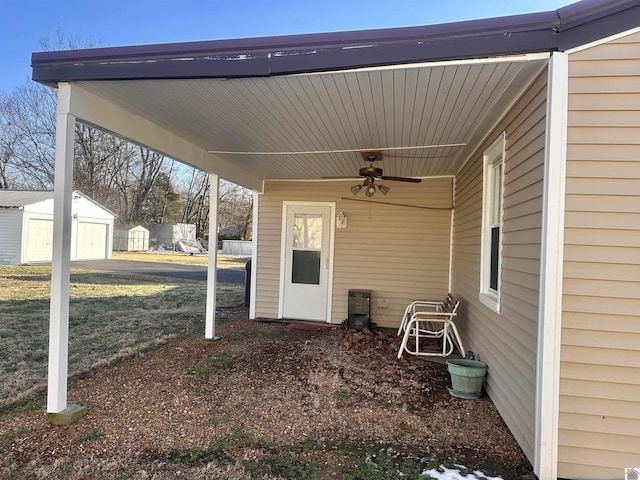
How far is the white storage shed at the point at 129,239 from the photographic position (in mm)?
27266

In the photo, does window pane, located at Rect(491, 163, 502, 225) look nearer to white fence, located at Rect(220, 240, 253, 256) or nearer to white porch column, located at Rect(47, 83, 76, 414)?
white porch column, located at Rect(47, 83, 76, 414)

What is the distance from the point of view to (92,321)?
20.6 feet

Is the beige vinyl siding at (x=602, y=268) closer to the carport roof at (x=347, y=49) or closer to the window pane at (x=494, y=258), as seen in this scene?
the carport roof at (x=347, y=49)

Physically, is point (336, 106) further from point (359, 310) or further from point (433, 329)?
point (433, 329)

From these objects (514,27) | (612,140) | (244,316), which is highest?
(514,27)

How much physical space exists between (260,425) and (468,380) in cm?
178

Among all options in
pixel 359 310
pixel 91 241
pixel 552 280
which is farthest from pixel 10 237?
pixel 552 280

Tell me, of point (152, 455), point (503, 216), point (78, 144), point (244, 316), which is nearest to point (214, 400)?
point (152, 455)

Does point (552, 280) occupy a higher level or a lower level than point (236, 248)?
higher

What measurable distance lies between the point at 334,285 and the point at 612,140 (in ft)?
15.4

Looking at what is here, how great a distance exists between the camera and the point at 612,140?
2164mm

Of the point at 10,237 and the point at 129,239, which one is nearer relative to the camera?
the point at 10,237

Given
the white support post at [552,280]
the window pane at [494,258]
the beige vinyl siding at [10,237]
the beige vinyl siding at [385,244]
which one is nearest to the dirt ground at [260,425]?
the white support post at [552,280]

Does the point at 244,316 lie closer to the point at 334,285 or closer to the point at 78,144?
the point at 334,285
